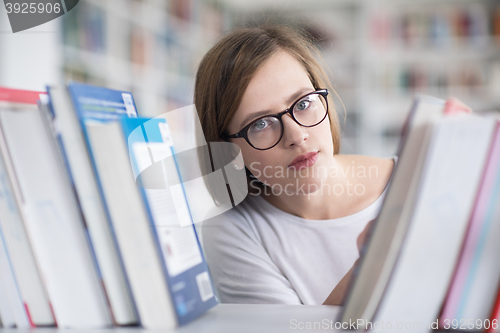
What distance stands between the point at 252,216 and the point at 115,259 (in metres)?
0.67

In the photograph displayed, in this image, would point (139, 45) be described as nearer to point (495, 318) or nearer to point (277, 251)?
point (277, 251)

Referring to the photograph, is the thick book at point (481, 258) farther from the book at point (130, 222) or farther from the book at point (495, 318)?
the book at point (130, 222)

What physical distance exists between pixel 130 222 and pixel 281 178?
595 mm

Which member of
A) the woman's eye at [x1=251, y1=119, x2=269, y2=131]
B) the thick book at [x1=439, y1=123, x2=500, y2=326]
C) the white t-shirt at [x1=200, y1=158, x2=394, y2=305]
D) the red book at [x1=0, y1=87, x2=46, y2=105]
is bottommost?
the white t-shirt at [x1=200, y1=158, x2=394, y2=305]

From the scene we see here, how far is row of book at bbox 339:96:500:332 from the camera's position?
0.33m

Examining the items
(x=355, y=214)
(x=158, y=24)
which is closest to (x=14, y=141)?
(x=355, y=214)

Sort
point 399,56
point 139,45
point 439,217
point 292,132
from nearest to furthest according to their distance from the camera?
point 439,217 → point 292,132 → point 139,45 → point 399,56

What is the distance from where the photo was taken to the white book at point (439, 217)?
1.07 feet

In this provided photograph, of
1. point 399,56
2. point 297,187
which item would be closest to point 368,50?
point 399,56

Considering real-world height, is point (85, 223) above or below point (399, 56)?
below

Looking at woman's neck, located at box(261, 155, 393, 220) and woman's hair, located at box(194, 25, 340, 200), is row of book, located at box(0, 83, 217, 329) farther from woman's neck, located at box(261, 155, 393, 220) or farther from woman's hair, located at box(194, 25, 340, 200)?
woman's neck, located at box(261, 155, 393, 220)

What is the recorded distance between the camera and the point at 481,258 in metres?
0.35

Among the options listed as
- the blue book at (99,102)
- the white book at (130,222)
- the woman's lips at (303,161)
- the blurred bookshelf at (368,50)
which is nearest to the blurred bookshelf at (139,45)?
the blurred bookshelf at (368,50)

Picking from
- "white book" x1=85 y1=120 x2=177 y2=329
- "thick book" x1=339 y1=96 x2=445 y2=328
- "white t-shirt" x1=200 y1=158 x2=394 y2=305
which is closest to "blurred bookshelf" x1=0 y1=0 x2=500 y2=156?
"white t-shirt" x1=200 y1=158 x2=394 y2=305
